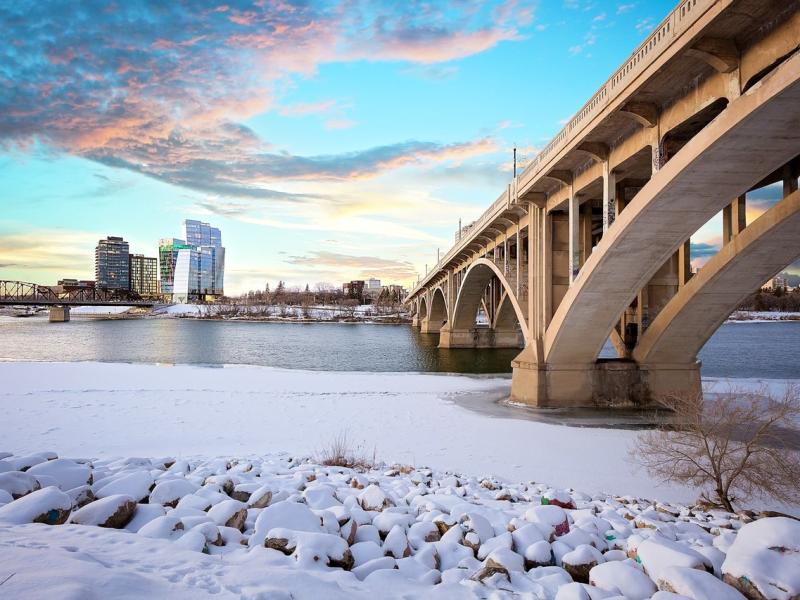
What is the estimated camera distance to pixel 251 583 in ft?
13.1

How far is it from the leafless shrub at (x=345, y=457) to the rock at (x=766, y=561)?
6.62m

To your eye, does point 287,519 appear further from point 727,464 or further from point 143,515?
point 727,464

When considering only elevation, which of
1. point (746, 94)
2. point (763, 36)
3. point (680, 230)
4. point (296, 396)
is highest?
point (763, 36)

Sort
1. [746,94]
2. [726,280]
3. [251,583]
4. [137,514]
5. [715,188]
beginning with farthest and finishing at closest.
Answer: [726,280] → [715,188] → [746,94] → [137,514] → [251,583]

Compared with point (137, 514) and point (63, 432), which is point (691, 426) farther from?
point (63, 432)

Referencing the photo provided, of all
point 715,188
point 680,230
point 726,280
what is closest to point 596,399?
point 726,280

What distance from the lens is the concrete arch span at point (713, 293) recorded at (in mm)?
13422

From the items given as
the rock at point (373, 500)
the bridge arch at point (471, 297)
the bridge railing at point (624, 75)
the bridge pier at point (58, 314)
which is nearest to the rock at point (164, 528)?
the rock at point (373, 500)

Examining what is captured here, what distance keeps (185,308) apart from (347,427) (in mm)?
151547

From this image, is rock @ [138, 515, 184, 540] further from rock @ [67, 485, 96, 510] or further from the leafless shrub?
the leafless shrub

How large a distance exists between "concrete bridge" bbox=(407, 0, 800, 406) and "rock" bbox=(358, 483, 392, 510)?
9475 mm

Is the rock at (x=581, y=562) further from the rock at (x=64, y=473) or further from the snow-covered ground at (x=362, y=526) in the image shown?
the rock at (x=64, y=473)

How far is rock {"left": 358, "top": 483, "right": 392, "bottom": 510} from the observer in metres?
6.66

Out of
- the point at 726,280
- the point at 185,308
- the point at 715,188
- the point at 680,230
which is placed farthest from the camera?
the point at 185,308
